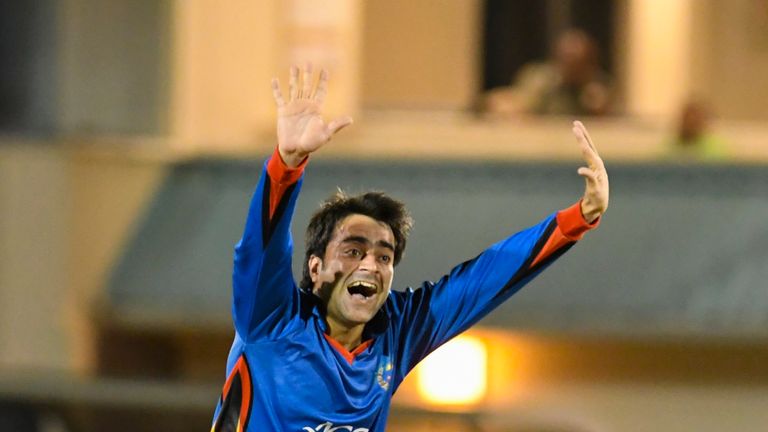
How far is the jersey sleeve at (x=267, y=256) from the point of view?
5.00 metres

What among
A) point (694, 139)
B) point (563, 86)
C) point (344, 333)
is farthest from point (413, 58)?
point (344, 333)

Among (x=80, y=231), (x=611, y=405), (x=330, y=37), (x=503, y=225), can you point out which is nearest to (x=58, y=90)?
(x=80, y=231)

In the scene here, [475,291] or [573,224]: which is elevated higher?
[573,224]

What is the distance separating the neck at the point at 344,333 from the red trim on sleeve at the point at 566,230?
1.97ft

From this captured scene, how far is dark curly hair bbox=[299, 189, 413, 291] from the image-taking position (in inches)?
208

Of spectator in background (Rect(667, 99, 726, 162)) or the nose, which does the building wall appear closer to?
spectator in background (Rect(667, 99, 726, 162))

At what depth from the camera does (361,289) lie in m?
5.19

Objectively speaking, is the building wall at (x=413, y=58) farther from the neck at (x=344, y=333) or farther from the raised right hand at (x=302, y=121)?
the raised right hand at (x=302, y=121)

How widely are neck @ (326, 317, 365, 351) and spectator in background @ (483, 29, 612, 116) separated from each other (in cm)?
728

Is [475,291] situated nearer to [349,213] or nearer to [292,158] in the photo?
[349,213]

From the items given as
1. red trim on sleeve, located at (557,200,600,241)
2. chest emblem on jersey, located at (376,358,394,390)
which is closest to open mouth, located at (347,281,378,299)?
chest emblem on jersey, located at (376,358,394,390)

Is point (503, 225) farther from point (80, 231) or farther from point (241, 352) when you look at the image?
point (241, 352)

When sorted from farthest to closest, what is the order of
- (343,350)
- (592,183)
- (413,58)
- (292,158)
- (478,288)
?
(413,58)
(478,288)
(592,183)
(343,350)
(292,158)

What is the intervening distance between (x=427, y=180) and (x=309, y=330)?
778 centimetres
